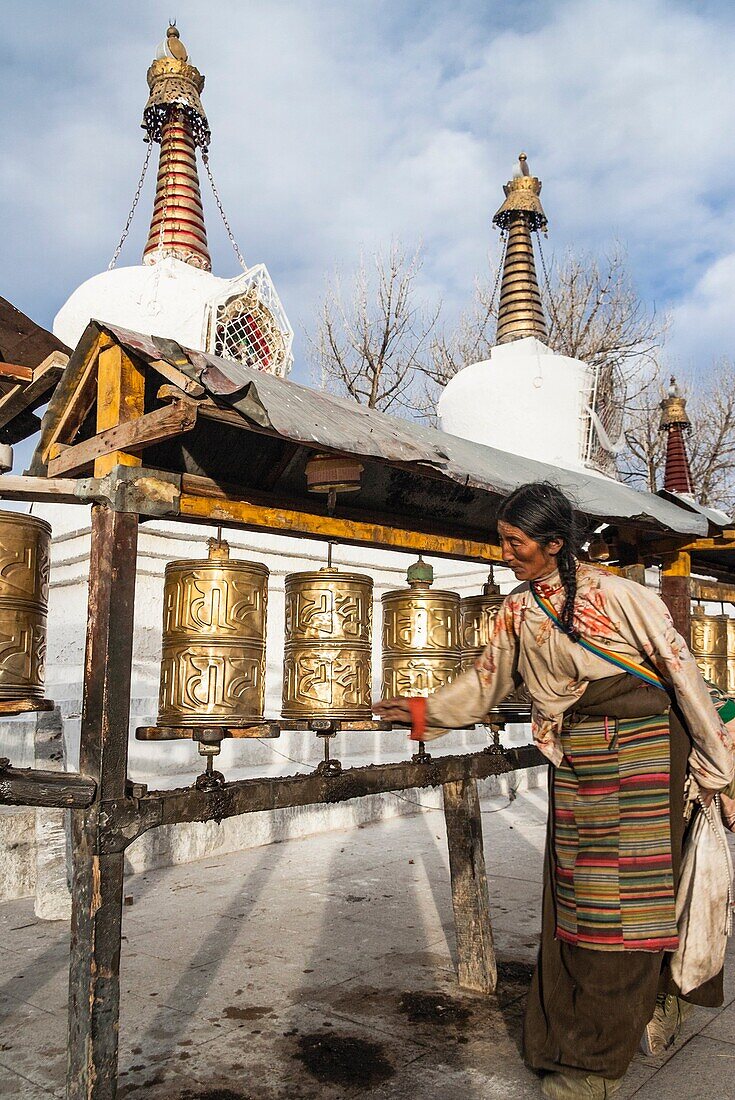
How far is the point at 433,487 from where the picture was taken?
398cm

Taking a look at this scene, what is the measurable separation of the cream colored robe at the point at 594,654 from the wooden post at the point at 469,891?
101 centimetres

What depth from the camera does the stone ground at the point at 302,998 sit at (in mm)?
2592

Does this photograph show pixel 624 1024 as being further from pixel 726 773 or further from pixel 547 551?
pixel 547 551

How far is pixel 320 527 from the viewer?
10.9ft

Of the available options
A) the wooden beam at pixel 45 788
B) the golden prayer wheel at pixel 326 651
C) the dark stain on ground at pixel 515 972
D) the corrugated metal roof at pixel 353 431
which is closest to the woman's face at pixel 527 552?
the corrugated metal roof at pixel 353 431

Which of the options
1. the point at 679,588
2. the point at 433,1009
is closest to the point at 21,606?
the point at 433,1009

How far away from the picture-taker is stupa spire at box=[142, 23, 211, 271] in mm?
11898

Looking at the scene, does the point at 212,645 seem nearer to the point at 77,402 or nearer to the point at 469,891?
the point at 77,402

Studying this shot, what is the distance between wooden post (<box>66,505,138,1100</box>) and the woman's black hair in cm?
116

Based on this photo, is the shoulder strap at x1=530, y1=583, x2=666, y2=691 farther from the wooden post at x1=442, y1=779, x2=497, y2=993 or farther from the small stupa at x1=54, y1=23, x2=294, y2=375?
the small stupa at x1=54, y1=23, x2=294, y2=375

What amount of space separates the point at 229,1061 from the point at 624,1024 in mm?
1255

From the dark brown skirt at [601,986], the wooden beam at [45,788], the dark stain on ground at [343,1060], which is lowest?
the dark stain on ground at [343,1060]

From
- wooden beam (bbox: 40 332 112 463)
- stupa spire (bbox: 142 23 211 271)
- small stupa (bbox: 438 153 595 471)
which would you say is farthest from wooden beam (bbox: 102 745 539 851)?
small stupa (bbox: 438 153 595 471)

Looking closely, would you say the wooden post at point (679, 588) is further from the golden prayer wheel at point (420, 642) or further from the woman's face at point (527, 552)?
the woman's face at point (527, 552)
